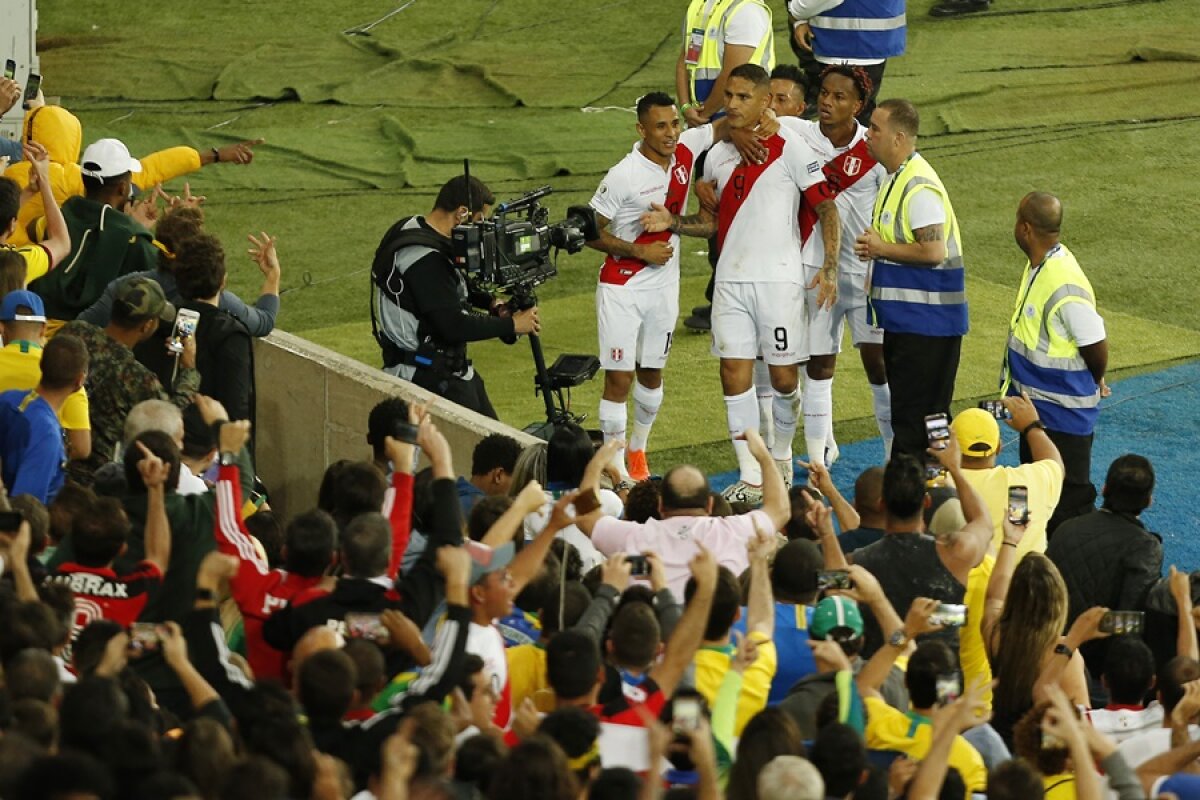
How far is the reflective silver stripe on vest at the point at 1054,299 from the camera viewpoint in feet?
27.4

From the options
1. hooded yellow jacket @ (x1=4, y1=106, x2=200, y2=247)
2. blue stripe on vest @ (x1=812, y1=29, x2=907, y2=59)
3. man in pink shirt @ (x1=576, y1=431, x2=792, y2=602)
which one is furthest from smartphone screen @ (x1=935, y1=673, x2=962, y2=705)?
blue stripe on vest @ (x1=812, y1=29, x2=907, y2=59)

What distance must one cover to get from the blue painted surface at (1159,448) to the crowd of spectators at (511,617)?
1.77 m

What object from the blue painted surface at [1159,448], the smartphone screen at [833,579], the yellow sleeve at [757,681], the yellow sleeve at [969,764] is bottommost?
the blue painted surface at [1159,448]

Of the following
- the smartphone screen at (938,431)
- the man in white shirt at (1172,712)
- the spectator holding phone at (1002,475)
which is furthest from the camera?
the spectator holding phone at (1002,475)

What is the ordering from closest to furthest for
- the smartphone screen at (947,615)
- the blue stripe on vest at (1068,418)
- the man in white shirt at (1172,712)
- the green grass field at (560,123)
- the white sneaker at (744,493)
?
the man in white shirt at (1172,712) < the smartphone screen at (947,615) < the blue stripe on vest at (1068,418) < the white sneaker at (744,493) < the green grass field at (560,123)

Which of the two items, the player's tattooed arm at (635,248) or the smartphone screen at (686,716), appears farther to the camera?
the player's tattooed arm at (635,248)

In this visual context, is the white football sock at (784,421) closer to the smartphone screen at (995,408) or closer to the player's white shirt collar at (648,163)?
the player's white shirt collar at (648,163)

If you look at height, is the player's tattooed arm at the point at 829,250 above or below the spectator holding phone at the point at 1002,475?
above

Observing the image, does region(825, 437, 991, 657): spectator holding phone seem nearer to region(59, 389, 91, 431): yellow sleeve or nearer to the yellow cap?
the yellow cap

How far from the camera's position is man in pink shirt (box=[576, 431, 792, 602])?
20.8 feet

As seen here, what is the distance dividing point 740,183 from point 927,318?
108 centimetres

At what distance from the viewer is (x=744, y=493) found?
9.16 meters

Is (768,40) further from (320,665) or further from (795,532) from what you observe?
(320,665)

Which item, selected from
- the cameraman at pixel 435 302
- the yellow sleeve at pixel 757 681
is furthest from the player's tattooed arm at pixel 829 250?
the yellow sleeve at pixel 757 681
